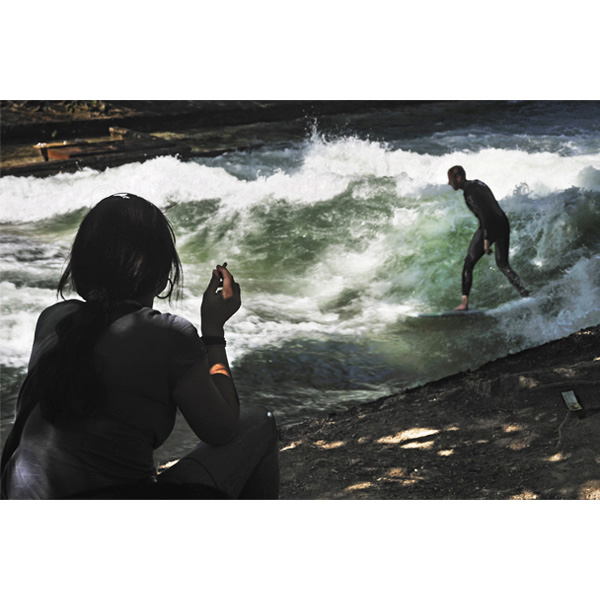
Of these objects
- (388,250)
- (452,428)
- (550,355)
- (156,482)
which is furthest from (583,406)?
(156,482)

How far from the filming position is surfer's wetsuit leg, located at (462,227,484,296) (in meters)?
4.40

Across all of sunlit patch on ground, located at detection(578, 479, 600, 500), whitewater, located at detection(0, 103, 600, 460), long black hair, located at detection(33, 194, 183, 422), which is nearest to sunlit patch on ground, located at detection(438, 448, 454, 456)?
whitewater, located at detection(0, 103, 600, 460)

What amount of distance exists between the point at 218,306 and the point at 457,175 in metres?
2.07

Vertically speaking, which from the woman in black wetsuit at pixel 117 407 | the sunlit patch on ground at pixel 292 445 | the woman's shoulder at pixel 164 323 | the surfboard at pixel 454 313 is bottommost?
the sunlit patch on ground at pixel 292 445

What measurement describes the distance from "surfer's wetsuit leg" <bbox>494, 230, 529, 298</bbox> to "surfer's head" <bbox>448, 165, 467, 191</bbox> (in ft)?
1.21

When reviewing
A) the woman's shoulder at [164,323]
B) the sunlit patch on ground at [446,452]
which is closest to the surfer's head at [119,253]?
the woman's shoulder at [164,323]

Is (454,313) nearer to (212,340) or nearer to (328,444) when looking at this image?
(328,444)

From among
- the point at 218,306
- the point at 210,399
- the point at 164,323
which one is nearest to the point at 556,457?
the point at 218,306

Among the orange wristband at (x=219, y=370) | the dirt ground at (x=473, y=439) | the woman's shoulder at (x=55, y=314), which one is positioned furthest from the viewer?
the dirt ground at (x=473, y=439)

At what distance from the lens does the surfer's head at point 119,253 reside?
2.53 m

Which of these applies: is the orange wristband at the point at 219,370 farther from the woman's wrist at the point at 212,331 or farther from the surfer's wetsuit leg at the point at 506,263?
the surfer's wetsuit leg at the point at 506,263

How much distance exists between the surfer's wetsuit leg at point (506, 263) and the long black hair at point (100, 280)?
2.28 meters

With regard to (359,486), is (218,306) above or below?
above

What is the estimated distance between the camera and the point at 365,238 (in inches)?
175
